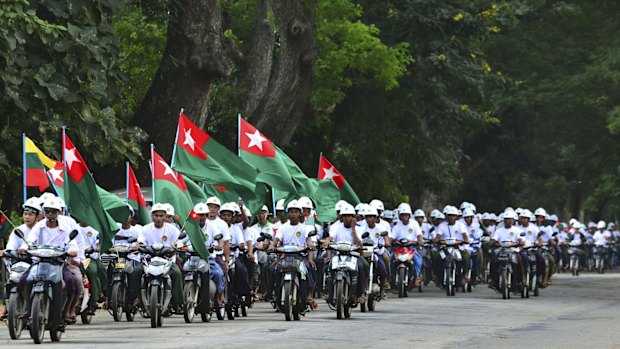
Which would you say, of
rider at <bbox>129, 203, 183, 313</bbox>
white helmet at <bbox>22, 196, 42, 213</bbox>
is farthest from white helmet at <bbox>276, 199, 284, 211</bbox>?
white helmet at <bbox>22, 196, 42, 213</bbox>

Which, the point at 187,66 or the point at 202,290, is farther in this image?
the point at 187,66

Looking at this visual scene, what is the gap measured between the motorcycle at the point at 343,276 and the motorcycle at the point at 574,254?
29146 mm

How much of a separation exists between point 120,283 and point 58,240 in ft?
16.0

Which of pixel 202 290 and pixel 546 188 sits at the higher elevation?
pixel 546 188

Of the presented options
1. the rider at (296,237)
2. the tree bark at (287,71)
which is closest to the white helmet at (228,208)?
the rider at (296,237)

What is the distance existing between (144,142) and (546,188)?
1853 inches

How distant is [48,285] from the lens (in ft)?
57.7

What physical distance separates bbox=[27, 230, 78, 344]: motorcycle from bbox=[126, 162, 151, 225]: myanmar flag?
6.66 m

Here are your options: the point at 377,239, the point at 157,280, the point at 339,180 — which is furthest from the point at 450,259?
the point at 157,280

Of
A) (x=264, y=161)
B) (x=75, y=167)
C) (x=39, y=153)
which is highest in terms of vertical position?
(x=264, y=161)

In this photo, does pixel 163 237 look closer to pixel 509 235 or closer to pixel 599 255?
pixel 509 235

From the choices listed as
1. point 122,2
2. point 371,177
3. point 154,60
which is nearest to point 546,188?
point 371,177

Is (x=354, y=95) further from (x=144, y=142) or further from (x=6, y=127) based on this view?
(x=6, y=127)

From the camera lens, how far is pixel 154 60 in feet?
126
